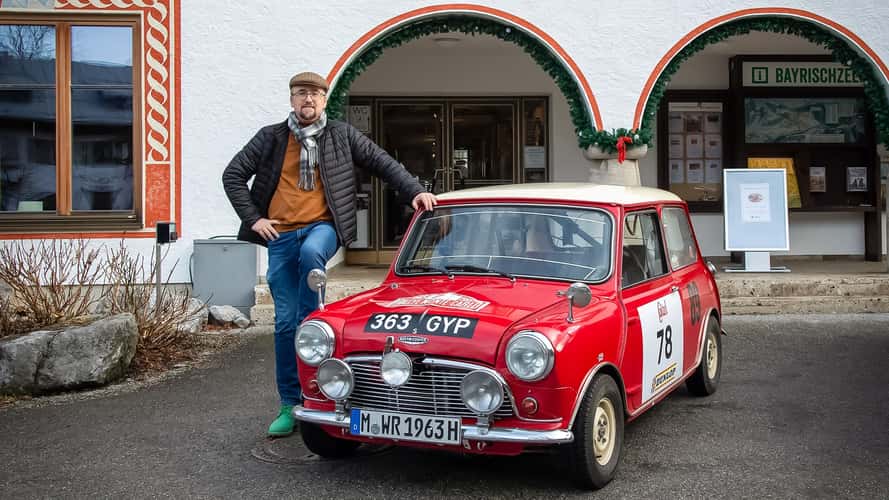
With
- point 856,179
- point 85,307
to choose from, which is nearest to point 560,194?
point 85,307

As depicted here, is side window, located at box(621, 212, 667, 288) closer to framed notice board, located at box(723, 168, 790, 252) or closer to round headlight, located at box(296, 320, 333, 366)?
round headlight, located at box(296, 320, 333, 366)

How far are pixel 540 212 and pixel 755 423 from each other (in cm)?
197

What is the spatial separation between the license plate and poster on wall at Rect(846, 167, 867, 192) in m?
11.2

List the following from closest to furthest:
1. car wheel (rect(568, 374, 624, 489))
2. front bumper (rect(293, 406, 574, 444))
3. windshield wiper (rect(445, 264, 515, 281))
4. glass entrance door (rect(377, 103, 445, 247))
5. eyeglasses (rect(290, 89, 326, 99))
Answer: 1. front bumper (rect(293, 406, 574, 444))
2. car wheel (rect(568, 374, 624, 489))
3. windshield wiper (rect(445, 264, 515, 281))
4. eyeglasses (rect(290, 89, 326, 99))
5. glass entrance door (rect(377, 103, 445, 247))

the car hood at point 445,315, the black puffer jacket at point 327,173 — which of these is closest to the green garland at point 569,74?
the black puffer jacket at point 327,173

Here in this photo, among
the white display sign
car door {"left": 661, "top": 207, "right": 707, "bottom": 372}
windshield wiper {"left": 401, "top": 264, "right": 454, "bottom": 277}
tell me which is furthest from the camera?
the white display sign

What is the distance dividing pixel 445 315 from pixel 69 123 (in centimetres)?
767

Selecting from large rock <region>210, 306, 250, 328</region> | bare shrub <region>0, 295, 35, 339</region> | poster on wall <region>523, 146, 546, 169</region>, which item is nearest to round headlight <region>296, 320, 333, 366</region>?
bare shrub <region>0, 295, 35, 339</region>

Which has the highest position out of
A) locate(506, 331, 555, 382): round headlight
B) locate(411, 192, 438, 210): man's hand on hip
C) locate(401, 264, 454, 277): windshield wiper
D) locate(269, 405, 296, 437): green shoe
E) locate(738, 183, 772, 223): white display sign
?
locate(738, 183, 772, 223): white display sign

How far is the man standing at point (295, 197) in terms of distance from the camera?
548 cm

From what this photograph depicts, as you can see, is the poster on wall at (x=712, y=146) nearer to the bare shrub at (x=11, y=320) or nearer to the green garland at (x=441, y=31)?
the green garland at (x=441, y=31)

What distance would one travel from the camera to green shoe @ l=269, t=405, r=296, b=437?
5504 mm

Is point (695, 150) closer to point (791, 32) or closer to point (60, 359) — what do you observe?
point (791, 32)

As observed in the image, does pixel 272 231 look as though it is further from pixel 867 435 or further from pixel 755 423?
pixel 867 435
